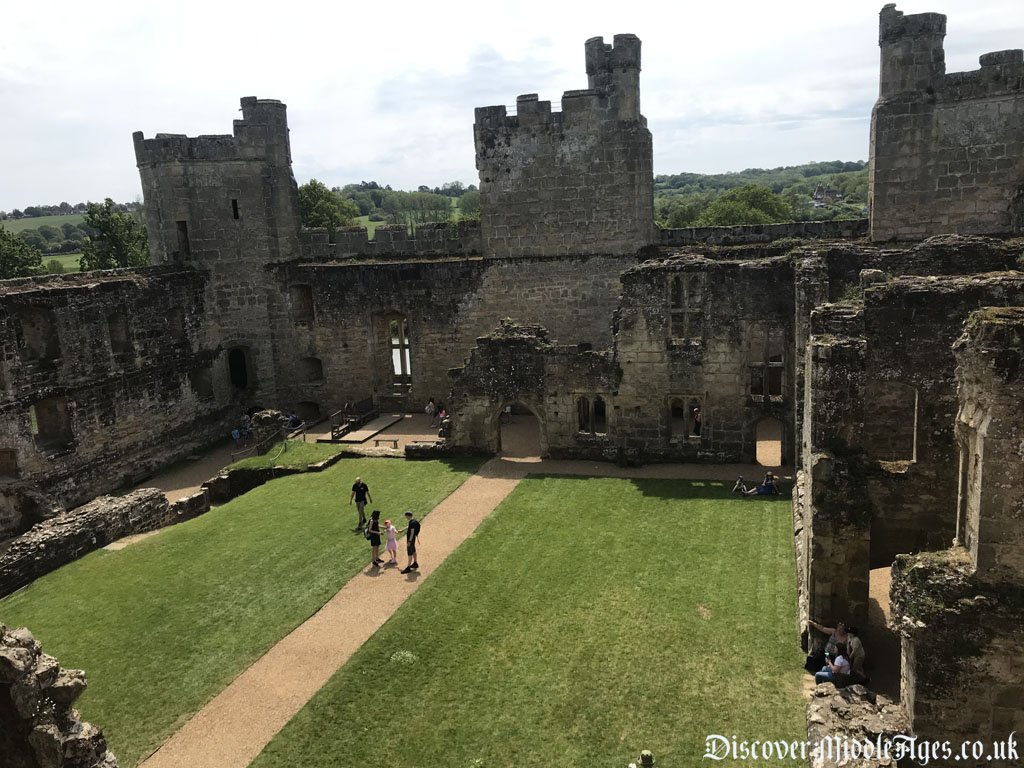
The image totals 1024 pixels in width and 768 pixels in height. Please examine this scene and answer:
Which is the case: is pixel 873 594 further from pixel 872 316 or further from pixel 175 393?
pixel 175 393

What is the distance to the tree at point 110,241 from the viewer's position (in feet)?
138

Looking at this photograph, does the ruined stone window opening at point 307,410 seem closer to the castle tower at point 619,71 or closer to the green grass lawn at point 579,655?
the green grass lawn at point 579,655

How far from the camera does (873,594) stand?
12.9 meters

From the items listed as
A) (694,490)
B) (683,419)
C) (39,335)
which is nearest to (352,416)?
(39,335)

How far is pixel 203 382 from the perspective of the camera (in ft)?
88.1

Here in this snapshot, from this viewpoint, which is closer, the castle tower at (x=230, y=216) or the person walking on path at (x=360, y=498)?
the person walking on path at (x=360, y=498)

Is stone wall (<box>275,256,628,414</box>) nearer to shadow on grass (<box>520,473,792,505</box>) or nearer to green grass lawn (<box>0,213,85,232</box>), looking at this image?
shadow on grass (<box>520,473,792,505</box>)

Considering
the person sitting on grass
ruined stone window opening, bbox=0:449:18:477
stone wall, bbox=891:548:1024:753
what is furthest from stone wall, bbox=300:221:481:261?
stone wall, bbox=891:548:1024:753

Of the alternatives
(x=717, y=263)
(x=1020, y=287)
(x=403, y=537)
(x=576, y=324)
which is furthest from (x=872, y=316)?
(x=576, y=324)

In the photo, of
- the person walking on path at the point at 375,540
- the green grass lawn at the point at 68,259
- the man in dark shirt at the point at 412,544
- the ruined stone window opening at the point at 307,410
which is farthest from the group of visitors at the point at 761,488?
the green grass lawn at the point at 68,259

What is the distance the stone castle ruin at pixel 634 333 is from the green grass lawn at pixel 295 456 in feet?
11.7

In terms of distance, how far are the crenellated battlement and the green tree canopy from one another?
116 ft

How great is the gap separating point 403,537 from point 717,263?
10.0 m

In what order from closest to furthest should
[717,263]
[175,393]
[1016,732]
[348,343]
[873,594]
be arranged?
[1016,732] < [873,594] < [717,263] < [175,393] < [348,343]
